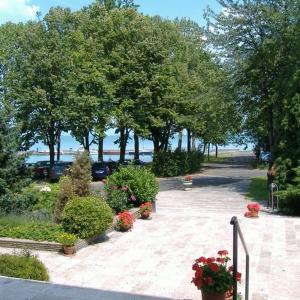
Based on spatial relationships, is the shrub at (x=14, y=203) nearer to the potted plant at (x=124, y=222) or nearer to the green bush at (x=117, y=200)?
the green bush at (x=117, y=200)

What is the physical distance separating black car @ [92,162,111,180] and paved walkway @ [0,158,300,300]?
16368 millimetres

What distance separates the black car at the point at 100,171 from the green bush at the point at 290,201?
16879 millimetres

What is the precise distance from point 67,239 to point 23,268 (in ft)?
8.02

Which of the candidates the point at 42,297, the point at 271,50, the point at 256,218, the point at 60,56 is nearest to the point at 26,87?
the point at 60,56

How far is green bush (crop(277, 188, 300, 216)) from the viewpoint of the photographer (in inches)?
703

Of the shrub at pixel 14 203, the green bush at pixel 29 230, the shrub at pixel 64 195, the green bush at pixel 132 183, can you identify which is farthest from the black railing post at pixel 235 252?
the green bush at pixel 132 183

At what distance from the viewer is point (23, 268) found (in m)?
8.76

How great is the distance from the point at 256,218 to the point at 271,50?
11.3 m

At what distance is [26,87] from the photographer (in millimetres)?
32188

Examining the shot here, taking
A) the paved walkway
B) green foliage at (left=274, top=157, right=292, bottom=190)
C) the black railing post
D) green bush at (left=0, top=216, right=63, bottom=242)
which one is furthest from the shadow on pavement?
green foliage at (left=274, top=157, right=292, bottom=190)

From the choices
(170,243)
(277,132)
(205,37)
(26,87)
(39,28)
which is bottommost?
(170,243)

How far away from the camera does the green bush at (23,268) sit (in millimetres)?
8680

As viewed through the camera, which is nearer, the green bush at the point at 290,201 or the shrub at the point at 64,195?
the shrub at the point at 64,195

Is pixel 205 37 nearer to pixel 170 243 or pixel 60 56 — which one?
pixel 60 56
